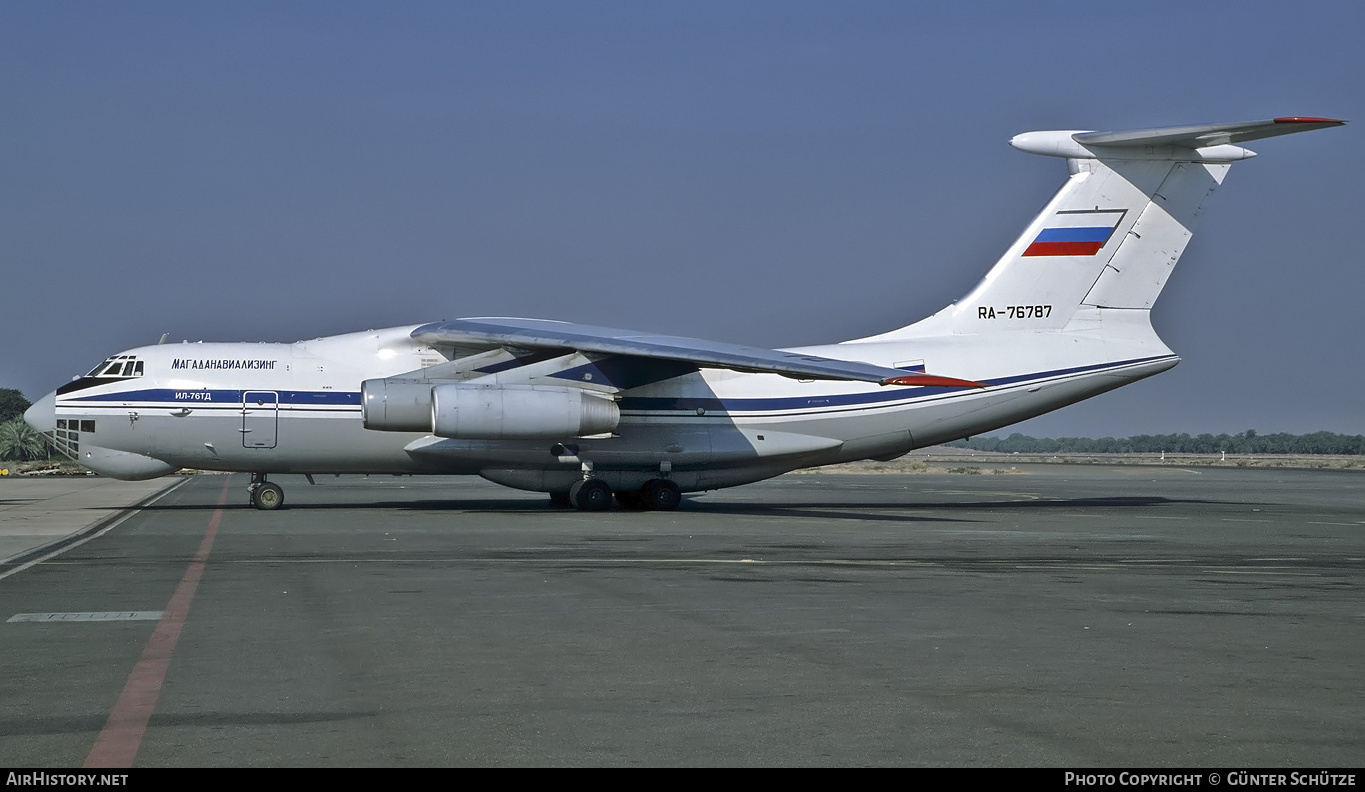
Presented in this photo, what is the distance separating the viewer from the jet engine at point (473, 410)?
2141 cm

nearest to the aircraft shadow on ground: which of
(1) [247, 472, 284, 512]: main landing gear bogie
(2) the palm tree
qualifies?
(1) [247, 472, 284, 512]: main landing gear bogie

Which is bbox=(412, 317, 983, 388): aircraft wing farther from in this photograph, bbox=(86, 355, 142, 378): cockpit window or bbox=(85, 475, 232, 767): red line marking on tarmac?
bbox=(85, 475, 232, 767): red line marking on tarmac

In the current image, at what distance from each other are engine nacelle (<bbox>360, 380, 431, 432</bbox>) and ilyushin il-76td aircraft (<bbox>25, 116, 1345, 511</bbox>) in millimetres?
33

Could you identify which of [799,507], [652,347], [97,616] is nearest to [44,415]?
[652,347]

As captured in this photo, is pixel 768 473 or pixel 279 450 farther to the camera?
pixel 768 473

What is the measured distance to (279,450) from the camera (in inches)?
899

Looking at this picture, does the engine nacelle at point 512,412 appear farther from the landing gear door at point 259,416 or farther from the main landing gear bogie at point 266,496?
the main landing gear bogie at point 266,496

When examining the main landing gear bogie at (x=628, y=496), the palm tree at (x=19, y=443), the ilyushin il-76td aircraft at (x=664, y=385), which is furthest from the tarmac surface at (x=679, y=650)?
the palm tree at (x=19, y=443)

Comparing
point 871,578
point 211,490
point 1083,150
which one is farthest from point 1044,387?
point 211,490

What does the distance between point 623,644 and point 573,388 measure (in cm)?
1481

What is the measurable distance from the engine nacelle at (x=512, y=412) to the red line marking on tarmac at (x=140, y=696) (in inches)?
426

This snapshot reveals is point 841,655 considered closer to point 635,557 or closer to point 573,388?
point 635,557

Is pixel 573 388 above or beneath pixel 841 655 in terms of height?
above

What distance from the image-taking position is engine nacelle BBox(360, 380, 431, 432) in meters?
21.5
